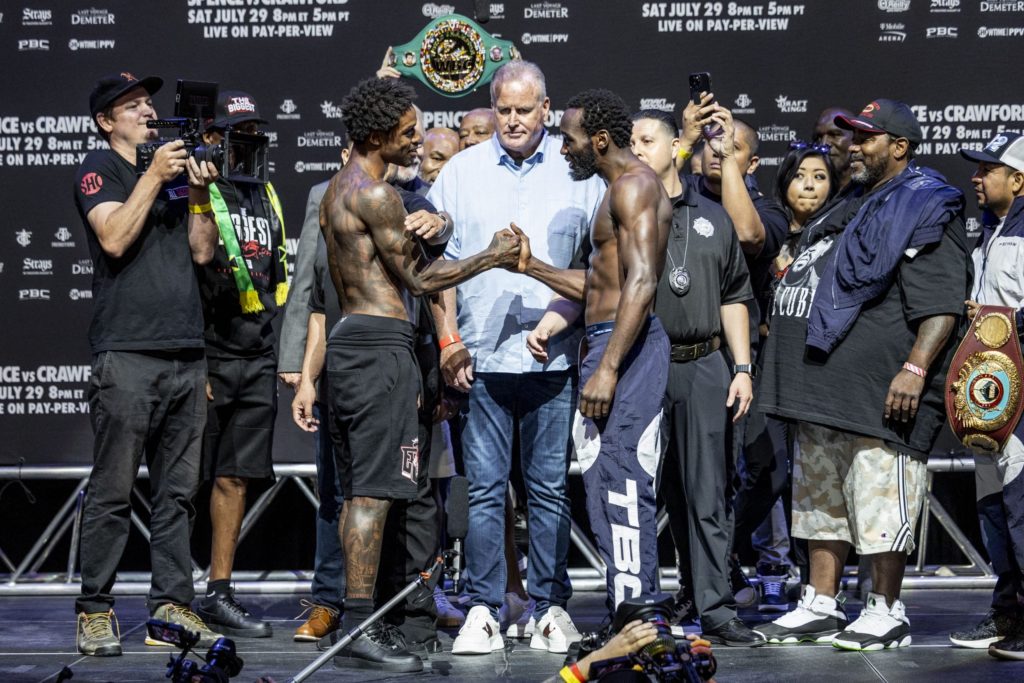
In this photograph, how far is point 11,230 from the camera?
6.71 meters

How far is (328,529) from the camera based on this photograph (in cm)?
548

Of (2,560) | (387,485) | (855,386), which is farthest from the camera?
(2,560)

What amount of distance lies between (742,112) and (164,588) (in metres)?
3.70

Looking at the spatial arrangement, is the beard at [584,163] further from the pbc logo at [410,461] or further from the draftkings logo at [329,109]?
the draftkings logo at [329,109]

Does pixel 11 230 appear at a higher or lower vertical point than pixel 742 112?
lower

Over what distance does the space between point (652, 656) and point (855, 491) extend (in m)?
1.57

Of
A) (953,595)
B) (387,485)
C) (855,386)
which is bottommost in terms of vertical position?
(953,595)

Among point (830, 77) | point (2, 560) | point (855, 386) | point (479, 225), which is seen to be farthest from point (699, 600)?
point (2, 560)

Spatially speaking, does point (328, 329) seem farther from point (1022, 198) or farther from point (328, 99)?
point (1022, 198)

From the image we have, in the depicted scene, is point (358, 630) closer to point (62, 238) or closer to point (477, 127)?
point (477, 127)

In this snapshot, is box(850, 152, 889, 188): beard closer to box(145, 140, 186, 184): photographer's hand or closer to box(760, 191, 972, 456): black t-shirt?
box(760, 191, 972, 456): black t-shirt

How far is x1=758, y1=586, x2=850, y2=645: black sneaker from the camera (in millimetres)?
5168

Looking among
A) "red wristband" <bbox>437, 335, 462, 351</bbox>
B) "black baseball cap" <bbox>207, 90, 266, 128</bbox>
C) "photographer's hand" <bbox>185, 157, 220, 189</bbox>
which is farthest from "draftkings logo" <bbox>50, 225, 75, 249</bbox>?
"red wristband" <bbox>437, 335, 462, 351</bbox>

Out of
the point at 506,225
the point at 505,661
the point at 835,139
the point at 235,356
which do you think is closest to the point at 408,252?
the point at 506,225
